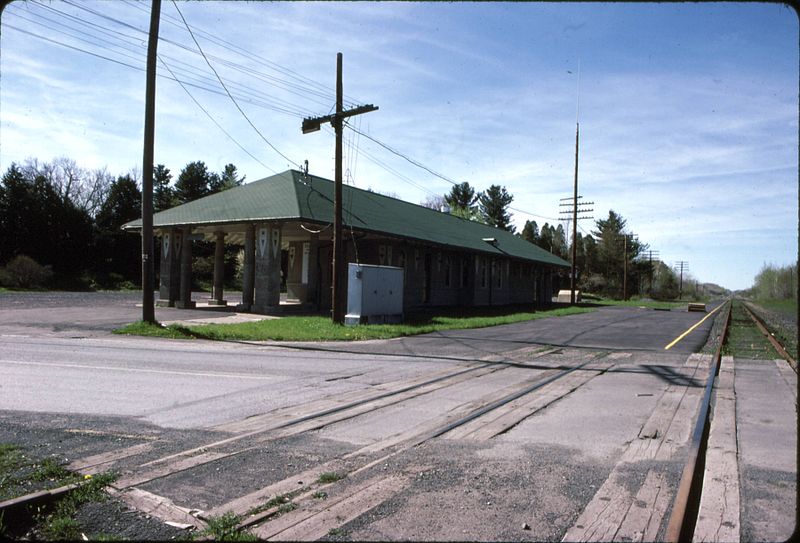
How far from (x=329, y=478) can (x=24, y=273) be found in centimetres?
4524

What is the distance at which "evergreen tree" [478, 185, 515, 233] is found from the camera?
103 metres

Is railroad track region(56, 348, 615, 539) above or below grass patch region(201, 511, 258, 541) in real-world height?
below

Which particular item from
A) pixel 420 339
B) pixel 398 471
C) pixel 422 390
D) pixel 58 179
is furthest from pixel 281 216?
pixel 58 179

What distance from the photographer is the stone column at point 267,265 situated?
77.1 feet

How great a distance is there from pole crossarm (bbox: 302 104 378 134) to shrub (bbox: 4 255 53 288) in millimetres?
32347

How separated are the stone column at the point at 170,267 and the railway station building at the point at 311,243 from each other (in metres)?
0.05

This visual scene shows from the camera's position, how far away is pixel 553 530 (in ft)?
12.2

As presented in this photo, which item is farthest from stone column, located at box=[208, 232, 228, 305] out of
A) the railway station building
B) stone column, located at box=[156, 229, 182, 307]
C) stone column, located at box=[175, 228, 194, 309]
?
stone column, located at box=[156, 229, 182, 307]

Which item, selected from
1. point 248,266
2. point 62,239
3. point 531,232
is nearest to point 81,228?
point 62,239

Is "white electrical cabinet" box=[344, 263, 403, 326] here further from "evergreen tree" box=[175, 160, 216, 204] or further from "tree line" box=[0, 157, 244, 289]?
"evergreen tree" box=[175, 160, 216, 204]

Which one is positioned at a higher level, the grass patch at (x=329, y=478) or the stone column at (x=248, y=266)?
the stone column at (x=248, y=266)

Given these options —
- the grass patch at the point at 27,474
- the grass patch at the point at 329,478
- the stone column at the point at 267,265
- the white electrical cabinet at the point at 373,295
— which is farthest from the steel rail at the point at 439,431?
the stone column at the point at 267,265

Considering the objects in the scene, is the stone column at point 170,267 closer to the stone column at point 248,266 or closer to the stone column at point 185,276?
the stone column at point 185,276

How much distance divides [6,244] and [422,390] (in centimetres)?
4998
